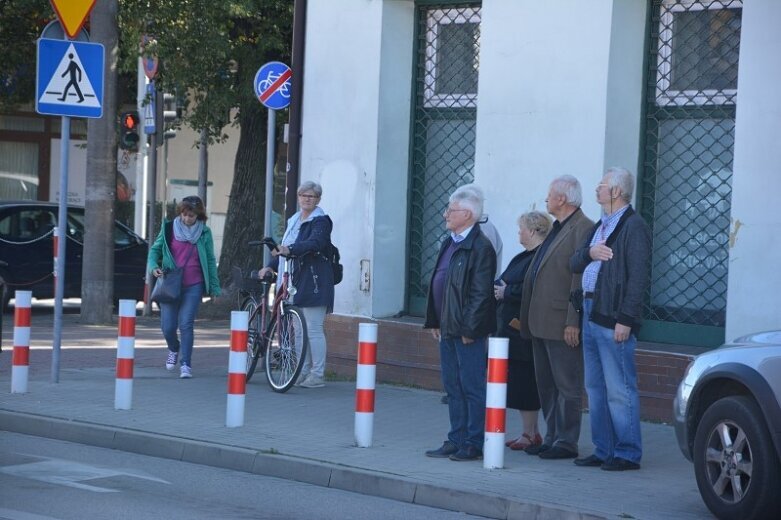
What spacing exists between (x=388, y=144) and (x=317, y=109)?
0.90m

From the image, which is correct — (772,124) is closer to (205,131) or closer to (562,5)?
(562,5)

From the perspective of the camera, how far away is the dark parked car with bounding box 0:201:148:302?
19984mm

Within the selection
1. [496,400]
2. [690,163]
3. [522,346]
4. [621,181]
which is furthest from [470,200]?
[690,163]

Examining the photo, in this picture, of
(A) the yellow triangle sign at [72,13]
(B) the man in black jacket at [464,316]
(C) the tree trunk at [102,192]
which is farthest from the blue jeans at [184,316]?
(C) the tree trunk at [102,192]

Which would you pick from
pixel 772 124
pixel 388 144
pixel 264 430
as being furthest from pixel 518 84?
pixel 264 430

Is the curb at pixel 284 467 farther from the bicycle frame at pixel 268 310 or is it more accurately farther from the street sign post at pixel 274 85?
the street sign post at pixel 274 85

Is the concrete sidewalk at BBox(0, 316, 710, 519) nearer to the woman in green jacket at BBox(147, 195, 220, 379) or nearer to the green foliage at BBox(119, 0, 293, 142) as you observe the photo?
the woman in green jacket at BBox(147, 195, 220, 379)

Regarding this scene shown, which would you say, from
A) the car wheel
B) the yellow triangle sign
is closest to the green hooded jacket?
the yellow triangle sign

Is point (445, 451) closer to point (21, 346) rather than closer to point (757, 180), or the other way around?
point (757, 180)

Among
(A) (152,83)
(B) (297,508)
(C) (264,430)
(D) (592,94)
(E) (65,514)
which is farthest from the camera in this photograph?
(A) (152,83)

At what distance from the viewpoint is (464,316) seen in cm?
884

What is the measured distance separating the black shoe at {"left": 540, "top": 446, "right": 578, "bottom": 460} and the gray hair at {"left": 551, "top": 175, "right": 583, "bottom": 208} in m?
1.65

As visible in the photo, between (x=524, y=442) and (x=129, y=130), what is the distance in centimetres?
1197

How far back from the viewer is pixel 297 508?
25.3 ft
